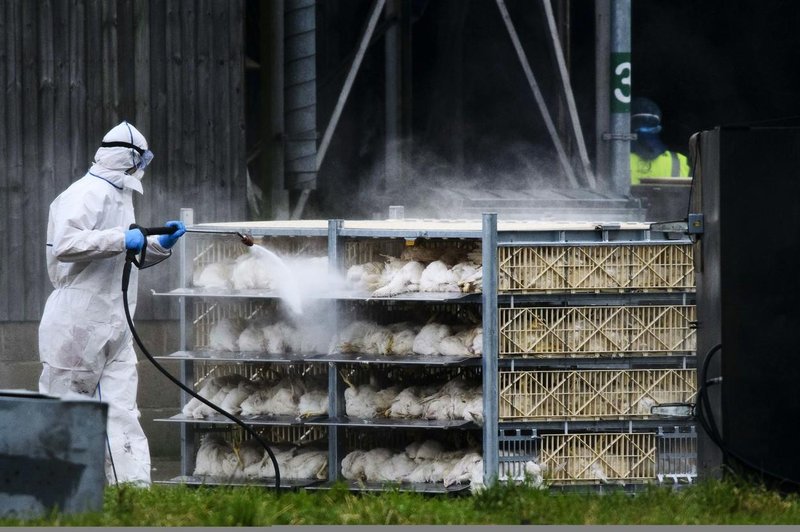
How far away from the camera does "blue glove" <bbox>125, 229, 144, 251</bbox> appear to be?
7.50 metres

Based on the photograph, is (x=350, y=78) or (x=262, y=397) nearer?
(x=262, y=397)

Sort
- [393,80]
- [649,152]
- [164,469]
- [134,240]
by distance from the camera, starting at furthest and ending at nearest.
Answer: [649,152] → [393,80] → [164,469] → [134,240]

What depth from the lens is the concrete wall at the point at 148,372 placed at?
1017 cm

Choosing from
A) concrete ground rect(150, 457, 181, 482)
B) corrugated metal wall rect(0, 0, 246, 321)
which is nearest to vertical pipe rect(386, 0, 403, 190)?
corrugated metal wall rect(0, 0, 246, 321)

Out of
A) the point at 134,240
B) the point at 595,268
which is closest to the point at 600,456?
the point at 595,268

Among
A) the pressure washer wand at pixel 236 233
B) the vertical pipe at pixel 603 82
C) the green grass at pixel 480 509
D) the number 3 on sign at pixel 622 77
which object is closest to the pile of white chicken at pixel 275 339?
the pressure washer wand at pixel 236 233

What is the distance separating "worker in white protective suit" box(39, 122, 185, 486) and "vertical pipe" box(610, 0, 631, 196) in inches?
182

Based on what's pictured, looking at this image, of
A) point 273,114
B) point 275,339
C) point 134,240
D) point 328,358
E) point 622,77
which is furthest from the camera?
point 622,77

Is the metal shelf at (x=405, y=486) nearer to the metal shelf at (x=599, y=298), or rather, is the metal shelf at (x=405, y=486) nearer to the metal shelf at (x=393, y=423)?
the metal shelf at (x=393, y=423)

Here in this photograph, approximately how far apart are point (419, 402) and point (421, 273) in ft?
2.43

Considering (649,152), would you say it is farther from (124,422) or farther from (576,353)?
(124,422)

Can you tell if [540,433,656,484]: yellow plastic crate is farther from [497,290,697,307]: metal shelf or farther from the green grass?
the green grass

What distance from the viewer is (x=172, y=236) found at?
778cm

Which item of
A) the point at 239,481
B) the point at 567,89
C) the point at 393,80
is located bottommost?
the point at 239,481
